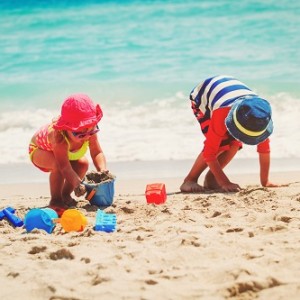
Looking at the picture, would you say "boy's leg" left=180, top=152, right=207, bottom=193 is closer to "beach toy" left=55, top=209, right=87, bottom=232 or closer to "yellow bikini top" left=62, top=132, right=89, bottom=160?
"yellow bikini top" left=62, top=132, right=89, bottom=160

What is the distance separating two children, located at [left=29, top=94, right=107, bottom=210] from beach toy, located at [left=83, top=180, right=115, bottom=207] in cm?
9

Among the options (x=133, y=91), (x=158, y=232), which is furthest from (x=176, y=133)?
(x=158, y=232)

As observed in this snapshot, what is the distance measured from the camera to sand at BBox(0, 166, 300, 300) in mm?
2311

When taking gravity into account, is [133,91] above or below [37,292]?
above

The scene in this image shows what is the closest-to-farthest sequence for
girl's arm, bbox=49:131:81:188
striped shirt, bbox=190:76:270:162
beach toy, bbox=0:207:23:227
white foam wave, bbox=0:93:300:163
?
beach toy, bbox=0:207:23:227 < girl's arm, bbox=49:131:81:188 < striped shirt, bbox=190:76:270:162 < white foam wave, bbox=0:93:300:163

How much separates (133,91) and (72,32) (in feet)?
16.9

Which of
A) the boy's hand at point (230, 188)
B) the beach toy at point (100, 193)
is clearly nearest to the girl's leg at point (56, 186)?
the beach toy at point (100, 193)

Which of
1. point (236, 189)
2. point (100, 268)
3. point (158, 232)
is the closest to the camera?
point (100, 268)

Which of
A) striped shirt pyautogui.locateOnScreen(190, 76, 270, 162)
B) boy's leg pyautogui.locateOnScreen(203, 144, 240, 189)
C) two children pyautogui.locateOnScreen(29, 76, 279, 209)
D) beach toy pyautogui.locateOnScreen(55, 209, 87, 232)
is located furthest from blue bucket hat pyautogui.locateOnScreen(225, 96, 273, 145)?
beach toy pyautogui.locateOnScreen(55, 209, 87, 232)

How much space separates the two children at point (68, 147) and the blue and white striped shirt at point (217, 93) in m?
0.92

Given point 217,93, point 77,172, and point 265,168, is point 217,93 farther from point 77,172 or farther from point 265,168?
point 77,172

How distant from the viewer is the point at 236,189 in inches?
178

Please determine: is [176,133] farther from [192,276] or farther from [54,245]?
[192,276]

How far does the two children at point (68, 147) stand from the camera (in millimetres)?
3965
